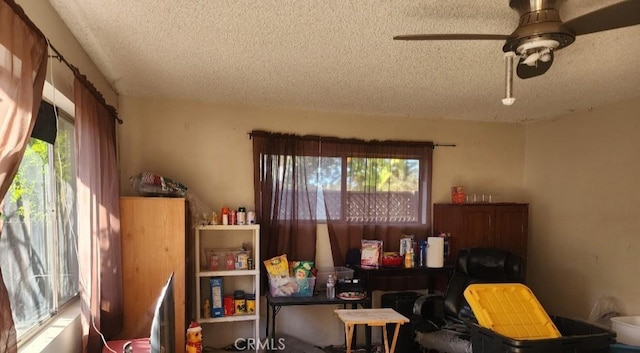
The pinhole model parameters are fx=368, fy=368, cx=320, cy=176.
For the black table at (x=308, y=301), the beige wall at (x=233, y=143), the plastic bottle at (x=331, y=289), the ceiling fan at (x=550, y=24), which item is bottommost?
the black table at (x=308, y=301)

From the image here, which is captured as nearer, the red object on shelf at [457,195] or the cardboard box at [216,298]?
the cardboard box at [216,298]

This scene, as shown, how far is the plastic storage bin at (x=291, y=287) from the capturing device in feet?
10.5

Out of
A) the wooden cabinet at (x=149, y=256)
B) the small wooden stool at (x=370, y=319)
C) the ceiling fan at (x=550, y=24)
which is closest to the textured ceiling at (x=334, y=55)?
the ceiling fan at (x=550, y=24)

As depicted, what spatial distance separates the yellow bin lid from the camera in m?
2.43

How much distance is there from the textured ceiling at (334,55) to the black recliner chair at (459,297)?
4.51ft

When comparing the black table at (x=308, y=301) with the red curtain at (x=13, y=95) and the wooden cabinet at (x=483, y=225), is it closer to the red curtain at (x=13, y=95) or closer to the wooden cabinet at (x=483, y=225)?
the wooden cabinet at (x=483, y=225)

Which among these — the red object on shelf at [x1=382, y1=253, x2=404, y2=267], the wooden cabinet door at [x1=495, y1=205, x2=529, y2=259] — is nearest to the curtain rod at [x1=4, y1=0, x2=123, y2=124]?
the red object on shelf at [x1=382, y1=253, x2=404, y2=267]

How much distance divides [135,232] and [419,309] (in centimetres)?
241

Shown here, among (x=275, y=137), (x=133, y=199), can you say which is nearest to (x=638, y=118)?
(x=275, y=137)

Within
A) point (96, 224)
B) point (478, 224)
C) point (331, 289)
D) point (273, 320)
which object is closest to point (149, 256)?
point (96, 224)

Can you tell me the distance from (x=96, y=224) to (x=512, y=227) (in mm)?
3677

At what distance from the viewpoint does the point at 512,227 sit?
12.4 ft

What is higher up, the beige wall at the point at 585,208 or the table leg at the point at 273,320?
the beige wall at the point at 585,208

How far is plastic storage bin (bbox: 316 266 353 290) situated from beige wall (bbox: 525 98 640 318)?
6.91 ft
